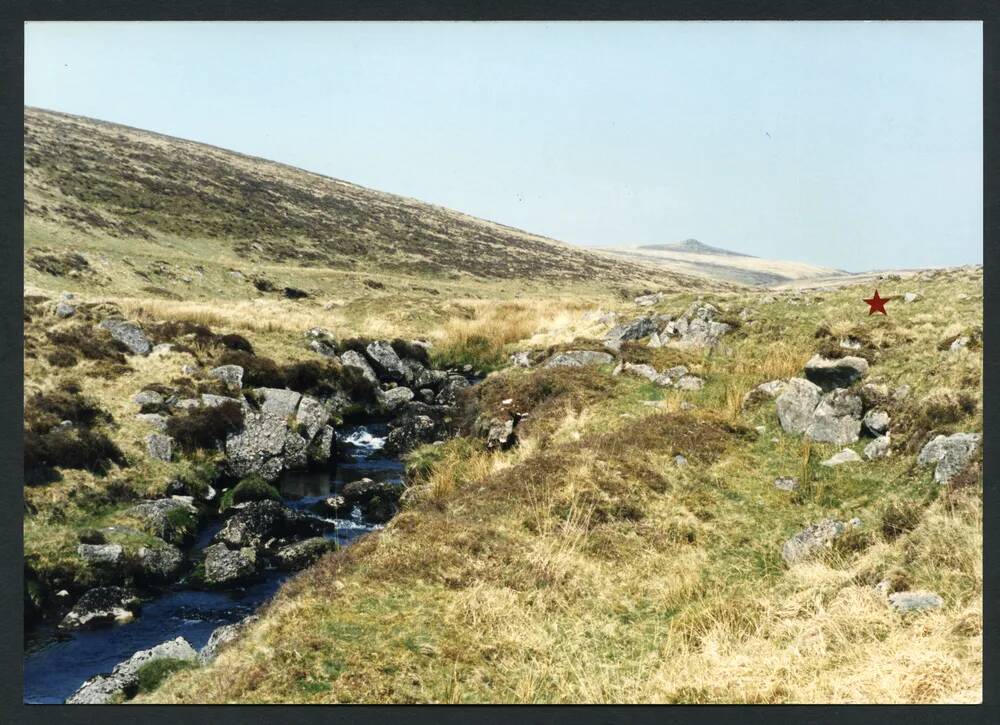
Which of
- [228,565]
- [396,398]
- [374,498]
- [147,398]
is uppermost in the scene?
[147,398]

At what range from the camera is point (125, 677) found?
332 inches

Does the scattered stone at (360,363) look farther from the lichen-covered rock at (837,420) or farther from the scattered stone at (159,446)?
the lichen-covered rock at (837,420)

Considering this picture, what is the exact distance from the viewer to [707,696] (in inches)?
261

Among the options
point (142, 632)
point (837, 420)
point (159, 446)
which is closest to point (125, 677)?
point (142, 632)

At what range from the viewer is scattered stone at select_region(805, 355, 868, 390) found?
13.0 m

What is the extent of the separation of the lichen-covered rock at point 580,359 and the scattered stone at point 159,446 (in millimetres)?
10336

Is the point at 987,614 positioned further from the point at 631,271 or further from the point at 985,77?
the point at 631,271

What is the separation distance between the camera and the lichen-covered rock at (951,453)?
905 cm

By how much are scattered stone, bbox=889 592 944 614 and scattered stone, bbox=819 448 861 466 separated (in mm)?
3808

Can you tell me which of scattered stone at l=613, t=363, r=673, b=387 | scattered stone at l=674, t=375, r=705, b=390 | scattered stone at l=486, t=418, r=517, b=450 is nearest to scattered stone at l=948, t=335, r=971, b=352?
scattered stone at l=674, t=375, r=705, b=390

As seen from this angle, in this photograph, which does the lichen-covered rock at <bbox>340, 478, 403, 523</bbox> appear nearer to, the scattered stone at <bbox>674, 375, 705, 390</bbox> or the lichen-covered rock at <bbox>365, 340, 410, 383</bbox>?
the scattered stone at <bbox>674, 375, 705, 390</bbox>

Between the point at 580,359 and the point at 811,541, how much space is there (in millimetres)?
10780

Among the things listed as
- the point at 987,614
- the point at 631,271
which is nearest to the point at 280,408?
Result: the point at 987,614

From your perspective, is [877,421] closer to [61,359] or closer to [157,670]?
[157,670]
